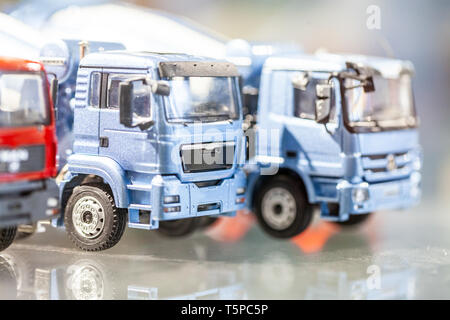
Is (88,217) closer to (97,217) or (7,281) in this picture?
(97,217)

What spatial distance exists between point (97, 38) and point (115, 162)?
9.07 ft

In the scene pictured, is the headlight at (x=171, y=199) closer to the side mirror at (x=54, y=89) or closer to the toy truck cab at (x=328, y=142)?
the side mirror at (x=54, y=89)

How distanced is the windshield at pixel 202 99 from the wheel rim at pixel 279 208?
5.31 ft

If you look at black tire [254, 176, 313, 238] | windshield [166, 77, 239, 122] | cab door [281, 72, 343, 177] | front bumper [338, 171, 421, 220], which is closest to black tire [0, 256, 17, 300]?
windshield [166, 77, 239, 122]

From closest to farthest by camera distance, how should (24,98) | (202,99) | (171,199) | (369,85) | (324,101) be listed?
(24,98) → (171,199) → (202,99) → (324,101) → (369,85)

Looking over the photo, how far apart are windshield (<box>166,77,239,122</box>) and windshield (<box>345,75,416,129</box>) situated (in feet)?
5.86

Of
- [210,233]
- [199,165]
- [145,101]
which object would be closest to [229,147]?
[199,165]

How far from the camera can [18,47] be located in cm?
1297

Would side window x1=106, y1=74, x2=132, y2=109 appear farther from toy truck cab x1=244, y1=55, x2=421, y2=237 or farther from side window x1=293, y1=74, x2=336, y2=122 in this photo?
side window x1=293, y1=74, x2=336, y2=122

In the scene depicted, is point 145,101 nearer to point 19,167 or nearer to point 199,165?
point 199,165

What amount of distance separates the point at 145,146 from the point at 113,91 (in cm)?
89

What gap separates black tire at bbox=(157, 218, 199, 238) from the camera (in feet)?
44.3

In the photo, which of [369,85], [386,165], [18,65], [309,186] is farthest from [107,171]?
[386,165]

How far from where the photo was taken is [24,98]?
1080cm
